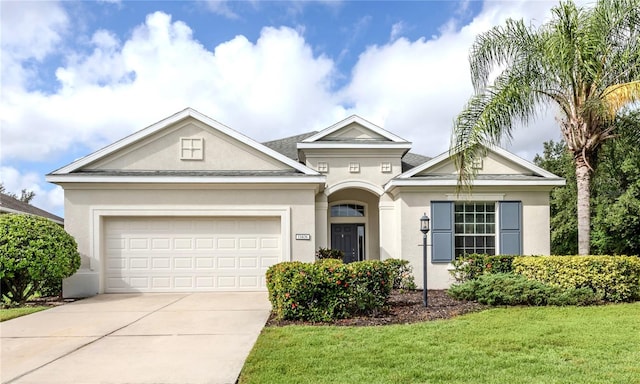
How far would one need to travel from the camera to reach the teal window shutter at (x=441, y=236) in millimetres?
13109

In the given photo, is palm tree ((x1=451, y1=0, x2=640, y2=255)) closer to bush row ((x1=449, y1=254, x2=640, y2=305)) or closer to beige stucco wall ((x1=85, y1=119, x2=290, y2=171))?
bush row ((x1=449, y1=254, x2=640, y2=305))

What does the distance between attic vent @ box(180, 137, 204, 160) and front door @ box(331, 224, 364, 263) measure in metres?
5.45

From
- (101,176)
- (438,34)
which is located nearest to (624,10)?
(438,34)

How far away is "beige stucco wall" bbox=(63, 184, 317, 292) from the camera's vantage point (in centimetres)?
1225

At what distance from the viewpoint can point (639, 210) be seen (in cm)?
2106

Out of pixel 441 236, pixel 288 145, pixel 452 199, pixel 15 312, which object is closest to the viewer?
pixel 15 312

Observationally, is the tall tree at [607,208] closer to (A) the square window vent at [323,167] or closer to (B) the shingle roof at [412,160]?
(B) the shingle roof at [412,160]

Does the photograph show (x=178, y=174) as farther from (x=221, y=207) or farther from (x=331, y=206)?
(x=331, y=206)

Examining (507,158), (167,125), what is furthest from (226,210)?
(507,158)

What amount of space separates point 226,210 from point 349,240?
5121 millimetres

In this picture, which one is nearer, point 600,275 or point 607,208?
point 600,275

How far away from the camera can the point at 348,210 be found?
16234mm

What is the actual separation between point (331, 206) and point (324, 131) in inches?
114

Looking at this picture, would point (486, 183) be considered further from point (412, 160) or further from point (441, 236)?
point (412, 160)
